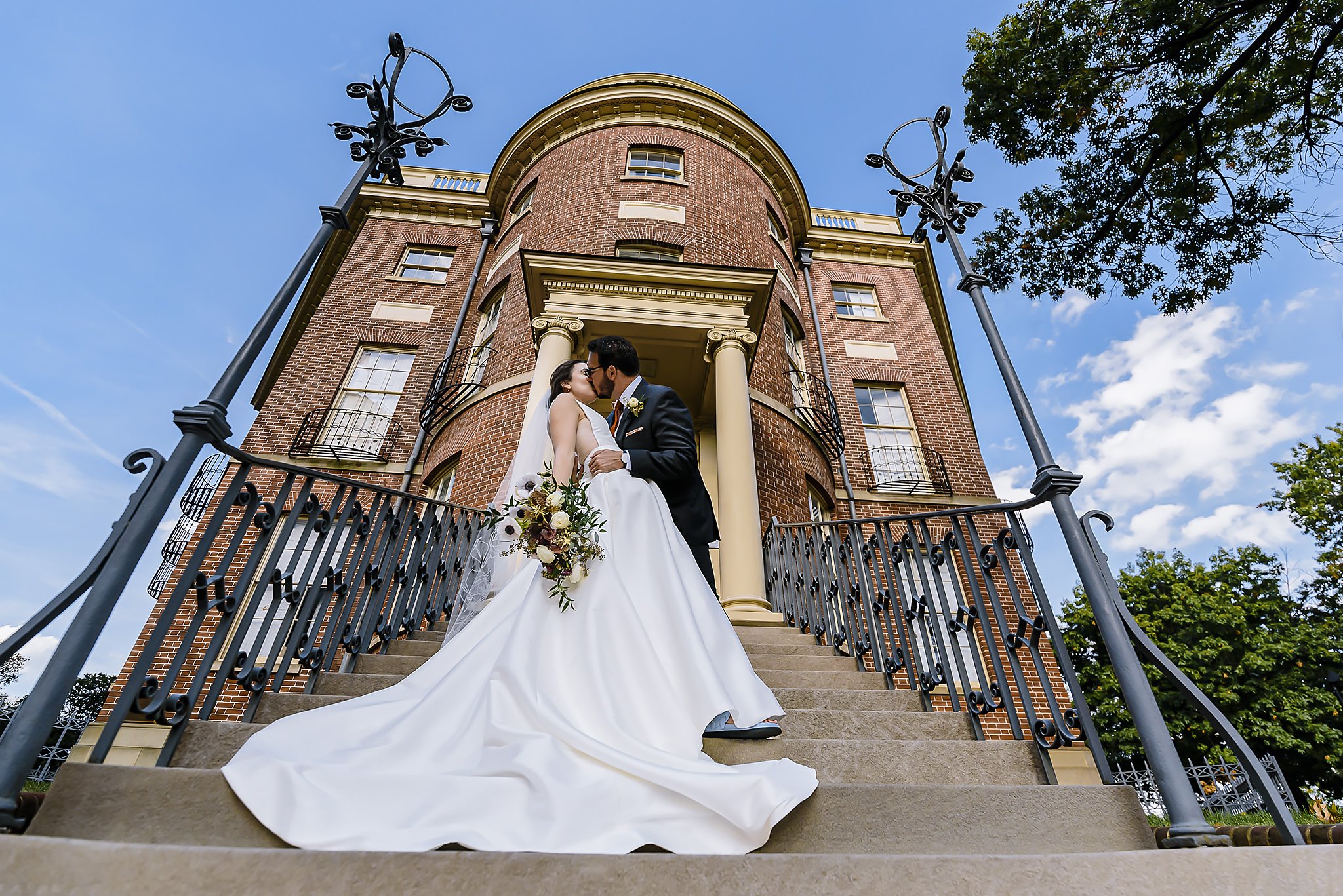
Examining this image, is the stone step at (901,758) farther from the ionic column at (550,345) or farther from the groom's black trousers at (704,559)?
the ionic column at (550,345)

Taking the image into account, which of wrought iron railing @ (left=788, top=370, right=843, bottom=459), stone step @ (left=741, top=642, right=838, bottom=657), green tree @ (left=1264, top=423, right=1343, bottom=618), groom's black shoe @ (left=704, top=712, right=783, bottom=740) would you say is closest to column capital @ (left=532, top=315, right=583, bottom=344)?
stone step @ (left=741, top=642, right=838, bottom=657)

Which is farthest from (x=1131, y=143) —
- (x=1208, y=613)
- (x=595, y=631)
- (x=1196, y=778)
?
(x=1208, y=613)

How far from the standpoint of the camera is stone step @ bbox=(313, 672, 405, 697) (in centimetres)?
348

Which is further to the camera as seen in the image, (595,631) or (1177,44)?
(1177,44)

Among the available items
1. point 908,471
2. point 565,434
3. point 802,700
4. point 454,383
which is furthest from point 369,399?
point 802,700

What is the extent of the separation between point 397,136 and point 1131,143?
24.1 feet

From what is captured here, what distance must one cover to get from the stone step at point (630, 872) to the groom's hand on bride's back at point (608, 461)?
83.6 inches

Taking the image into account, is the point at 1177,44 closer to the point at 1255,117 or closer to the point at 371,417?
the point at 1255,117

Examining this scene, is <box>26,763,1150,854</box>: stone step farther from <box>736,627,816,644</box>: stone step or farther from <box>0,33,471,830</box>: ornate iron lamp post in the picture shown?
<box>736,627,816,644</box>: stone step

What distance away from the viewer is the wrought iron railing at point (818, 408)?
12.6 meters

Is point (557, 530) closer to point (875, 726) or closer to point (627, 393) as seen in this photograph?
point (627, 393)

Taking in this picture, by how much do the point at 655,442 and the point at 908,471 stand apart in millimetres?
11205

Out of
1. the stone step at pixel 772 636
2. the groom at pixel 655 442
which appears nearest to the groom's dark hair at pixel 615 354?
the groom at pixel 655 442

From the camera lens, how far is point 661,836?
1832mm
